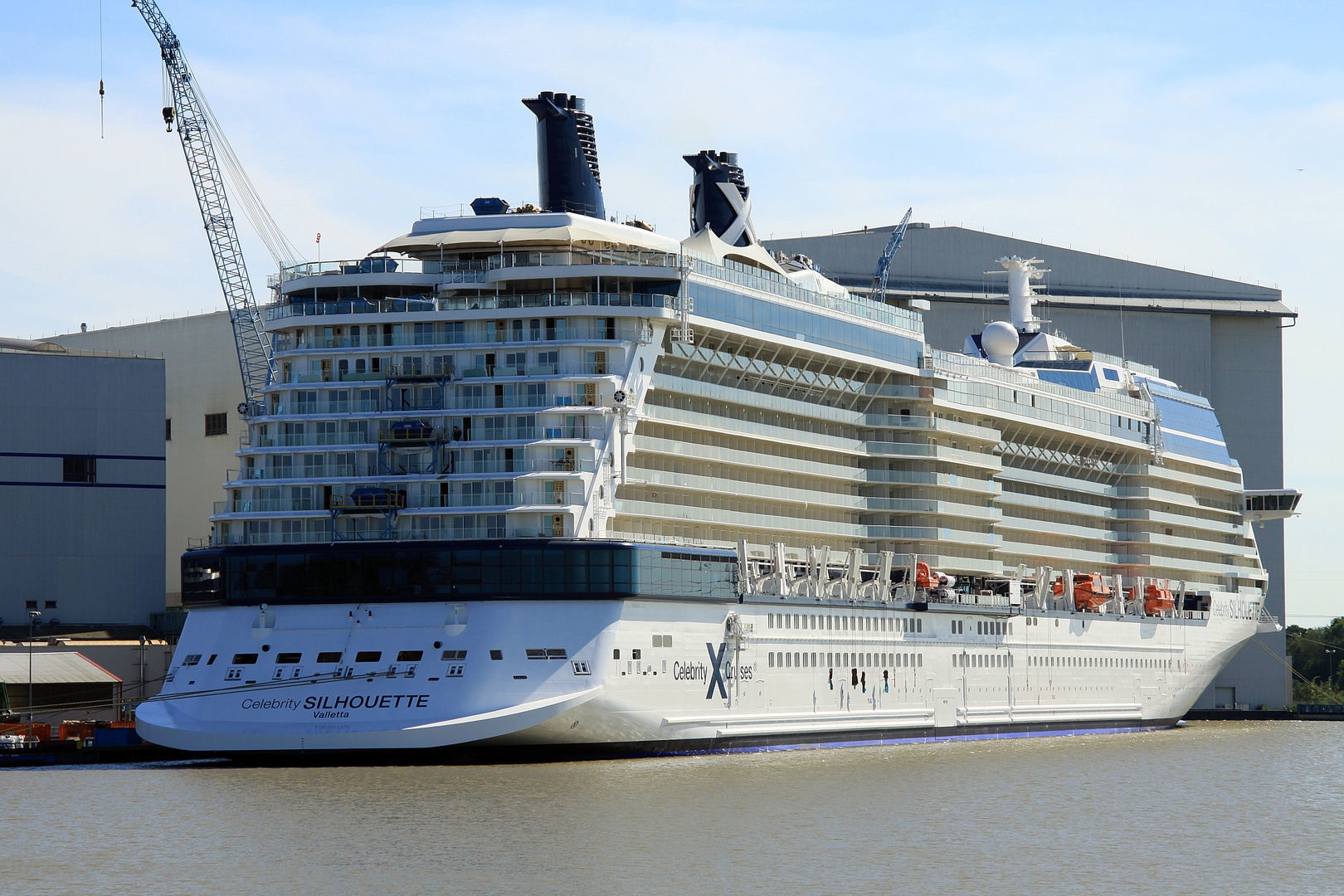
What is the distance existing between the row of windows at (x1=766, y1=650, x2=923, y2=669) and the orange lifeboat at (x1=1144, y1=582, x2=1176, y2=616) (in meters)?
25.9

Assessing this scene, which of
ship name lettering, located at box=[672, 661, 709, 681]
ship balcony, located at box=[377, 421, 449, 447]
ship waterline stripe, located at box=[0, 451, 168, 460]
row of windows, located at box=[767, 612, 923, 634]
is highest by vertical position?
ship waterline stripe, located at box=[0, 451, 168, 460]

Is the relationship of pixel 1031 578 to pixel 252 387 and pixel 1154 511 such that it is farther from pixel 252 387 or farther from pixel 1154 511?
pixel 252 387

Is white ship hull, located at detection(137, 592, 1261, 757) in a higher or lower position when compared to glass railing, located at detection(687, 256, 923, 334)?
lower

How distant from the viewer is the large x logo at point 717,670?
6631 cm

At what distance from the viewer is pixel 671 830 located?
4328cm

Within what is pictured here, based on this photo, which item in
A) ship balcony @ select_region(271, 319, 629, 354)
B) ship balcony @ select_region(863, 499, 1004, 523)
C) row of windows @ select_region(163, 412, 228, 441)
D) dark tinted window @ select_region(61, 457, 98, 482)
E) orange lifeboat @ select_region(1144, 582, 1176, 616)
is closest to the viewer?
ship balcony @ select_region(271, 319, 629, 354)

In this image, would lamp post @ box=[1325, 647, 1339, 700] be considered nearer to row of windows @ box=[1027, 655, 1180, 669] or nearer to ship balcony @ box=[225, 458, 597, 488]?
row of windows @ box=[1027, 655, 1180, 669]

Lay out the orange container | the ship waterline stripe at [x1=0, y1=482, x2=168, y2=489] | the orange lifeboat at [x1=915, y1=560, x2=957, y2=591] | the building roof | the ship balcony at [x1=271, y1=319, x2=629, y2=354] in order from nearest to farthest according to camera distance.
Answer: the ship balcony at [x1=271, y1=319, x2=629, y2=354] < the orange container < the orange lifeboat at [x1=915, y1=560, x2=957, y2=591] < the building roof < the ship waterline stripe at [x1=0, y1=482, x2=168, y2=489]

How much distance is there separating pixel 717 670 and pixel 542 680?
930cm

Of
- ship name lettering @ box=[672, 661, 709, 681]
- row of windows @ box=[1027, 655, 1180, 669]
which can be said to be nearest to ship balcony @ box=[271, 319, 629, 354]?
ship name lettering @ box=[672, 661, 709, 681]

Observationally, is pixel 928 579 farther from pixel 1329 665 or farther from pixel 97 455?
pixel 1329 665

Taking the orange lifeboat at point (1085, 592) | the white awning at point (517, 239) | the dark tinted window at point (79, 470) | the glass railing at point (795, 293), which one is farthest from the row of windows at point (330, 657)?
the orange lifeboat at point (1085, 592)

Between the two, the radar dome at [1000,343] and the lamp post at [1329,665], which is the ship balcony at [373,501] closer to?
the radar dome at [1000,343]

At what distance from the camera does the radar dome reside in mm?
101062
